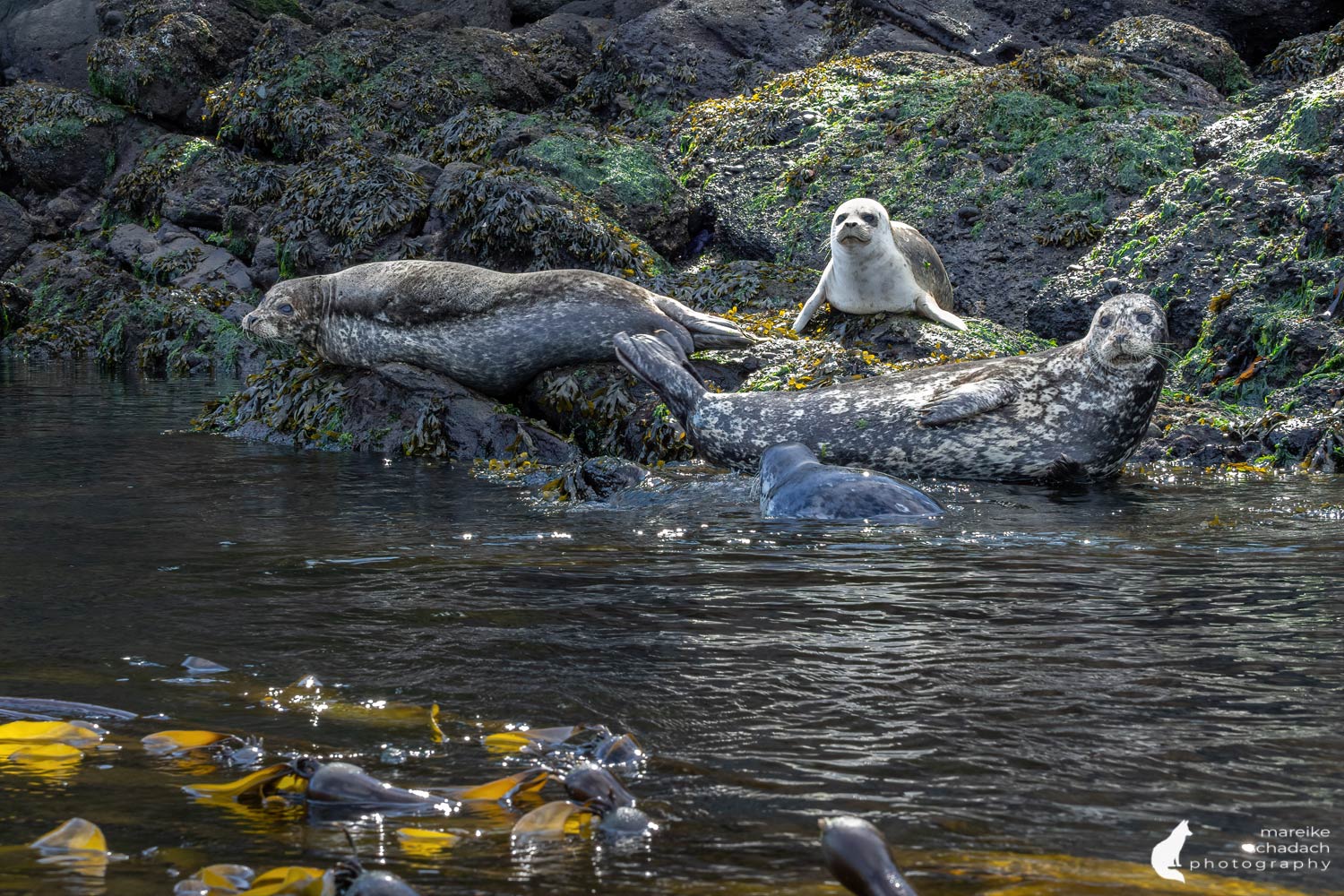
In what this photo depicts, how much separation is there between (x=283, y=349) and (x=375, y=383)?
4.31 meters

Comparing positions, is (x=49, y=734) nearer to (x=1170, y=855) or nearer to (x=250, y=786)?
(x=250, y=786)

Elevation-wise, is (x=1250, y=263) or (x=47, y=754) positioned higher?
(x=1250, y=263)

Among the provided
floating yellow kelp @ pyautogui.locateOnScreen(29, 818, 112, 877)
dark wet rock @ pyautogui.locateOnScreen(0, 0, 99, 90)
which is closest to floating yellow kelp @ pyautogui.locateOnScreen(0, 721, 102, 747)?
floating yellow kelp @ pyautogui.locateOnScreen(29, 818, 112, 877)

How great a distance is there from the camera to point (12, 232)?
2048 centimetres

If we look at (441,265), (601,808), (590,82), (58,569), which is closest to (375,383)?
(441,265)

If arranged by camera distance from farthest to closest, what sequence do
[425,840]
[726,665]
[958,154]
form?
[958,154] → [726,665] → [425,840]

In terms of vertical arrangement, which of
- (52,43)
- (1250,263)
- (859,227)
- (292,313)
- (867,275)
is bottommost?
(292,313)

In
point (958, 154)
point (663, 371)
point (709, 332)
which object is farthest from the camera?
point (958, 154)

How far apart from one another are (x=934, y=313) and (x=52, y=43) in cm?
2194

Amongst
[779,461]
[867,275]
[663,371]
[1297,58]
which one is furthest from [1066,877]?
[1297,58]

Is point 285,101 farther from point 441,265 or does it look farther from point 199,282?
point 441,265

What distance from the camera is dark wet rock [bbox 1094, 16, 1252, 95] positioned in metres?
15.6

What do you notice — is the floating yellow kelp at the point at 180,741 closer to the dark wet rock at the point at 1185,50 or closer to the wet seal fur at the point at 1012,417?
the wet seal fur at the point at 1012,417

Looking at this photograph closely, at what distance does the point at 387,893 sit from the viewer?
1.78m
